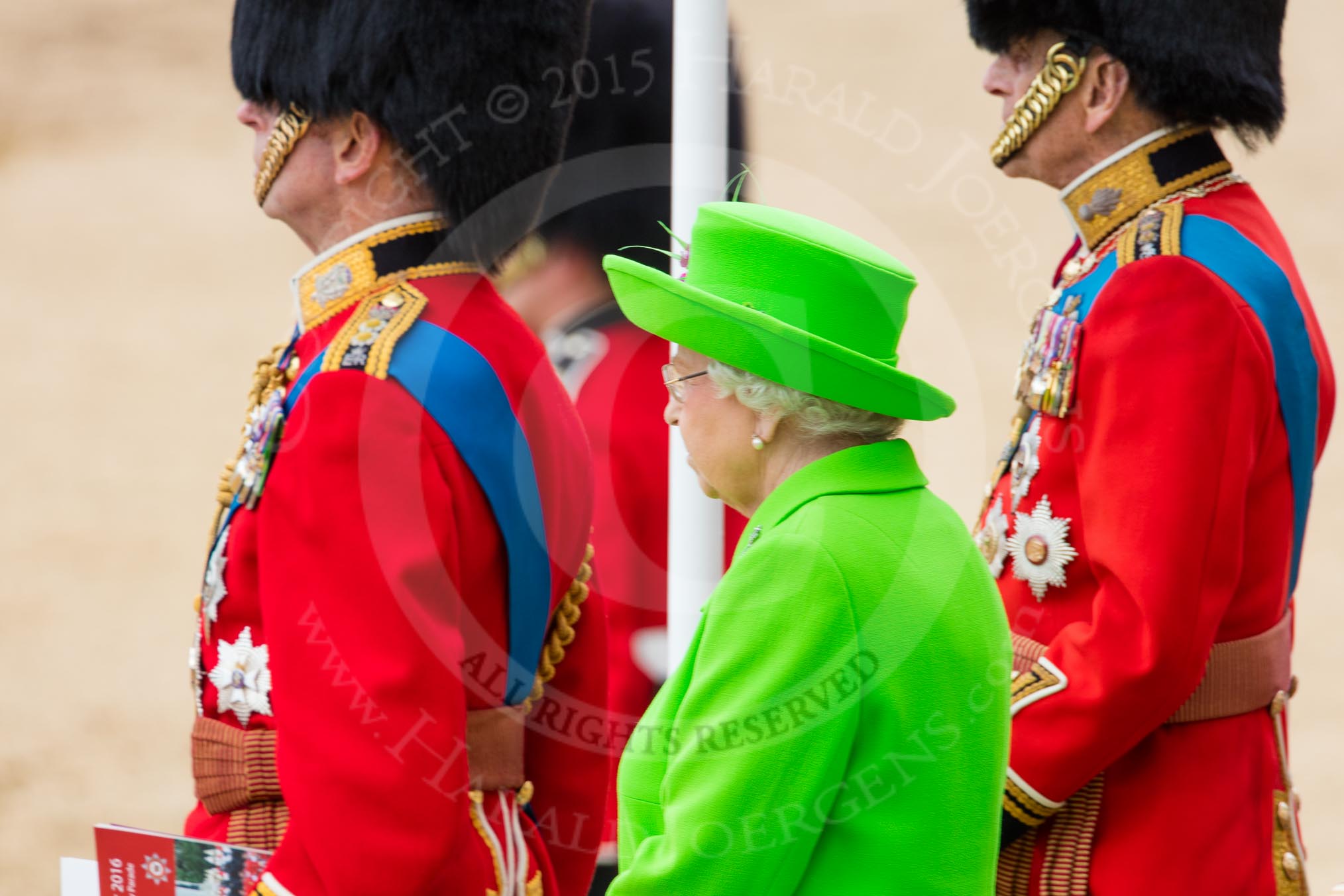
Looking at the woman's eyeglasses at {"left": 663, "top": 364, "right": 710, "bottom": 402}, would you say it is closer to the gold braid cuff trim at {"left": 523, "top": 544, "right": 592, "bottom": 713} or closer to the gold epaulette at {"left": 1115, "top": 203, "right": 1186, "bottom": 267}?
the gold braid cuff trim at {"left": 523, "top": 544, "right": 592, "bottom": 713}

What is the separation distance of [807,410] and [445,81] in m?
0.81

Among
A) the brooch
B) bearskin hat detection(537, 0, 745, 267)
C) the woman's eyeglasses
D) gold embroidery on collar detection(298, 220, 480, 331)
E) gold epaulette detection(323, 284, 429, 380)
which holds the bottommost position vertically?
the brooch

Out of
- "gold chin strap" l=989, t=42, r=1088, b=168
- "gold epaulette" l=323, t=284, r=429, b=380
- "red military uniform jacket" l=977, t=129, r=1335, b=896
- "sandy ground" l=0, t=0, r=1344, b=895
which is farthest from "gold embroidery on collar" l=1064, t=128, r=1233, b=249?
"sandy ground" l=0, t=0, r=1344, b=895

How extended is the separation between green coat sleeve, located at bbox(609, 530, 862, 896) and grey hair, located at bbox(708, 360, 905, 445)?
0.62 ft

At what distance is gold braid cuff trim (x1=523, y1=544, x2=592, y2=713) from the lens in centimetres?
249

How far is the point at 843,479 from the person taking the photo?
191 cm

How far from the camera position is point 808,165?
5934 millimetres

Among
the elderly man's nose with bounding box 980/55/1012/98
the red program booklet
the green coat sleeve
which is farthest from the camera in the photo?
the elderly man's nose with bounding box 980/55/1012/98

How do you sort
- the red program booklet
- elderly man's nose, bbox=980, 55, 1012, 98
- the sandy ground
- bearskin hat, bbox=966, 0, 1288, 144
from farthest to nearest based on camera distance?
the sandy ground → elderly man's nose, bbox=980, 55, 1012, 98 → bearskin hat, bbox=966, 0, 1288, 144 → the red program booklet

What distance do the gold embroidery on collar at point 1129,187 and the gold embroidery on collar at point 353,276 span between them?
3.20 feet

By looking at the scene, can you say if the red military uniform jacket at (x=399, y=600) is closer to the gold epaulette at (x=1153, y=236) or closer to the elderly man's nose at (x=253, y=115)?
the elderly man's nose at (x=253, y=115)

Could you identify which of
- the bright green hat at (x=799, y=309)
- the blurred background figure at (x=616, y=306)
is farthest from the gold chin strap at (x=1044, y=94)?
the bright green hat at (x=799, y=309)

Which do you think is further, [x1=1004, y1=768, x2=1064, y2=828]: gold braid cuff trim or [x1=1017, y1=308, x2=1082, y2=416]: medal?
[x1=1017, y1=308, x2=1082, y2=416]: medal

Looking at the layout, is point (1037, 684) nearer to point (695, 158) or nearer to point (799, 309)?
point (799, 309)
